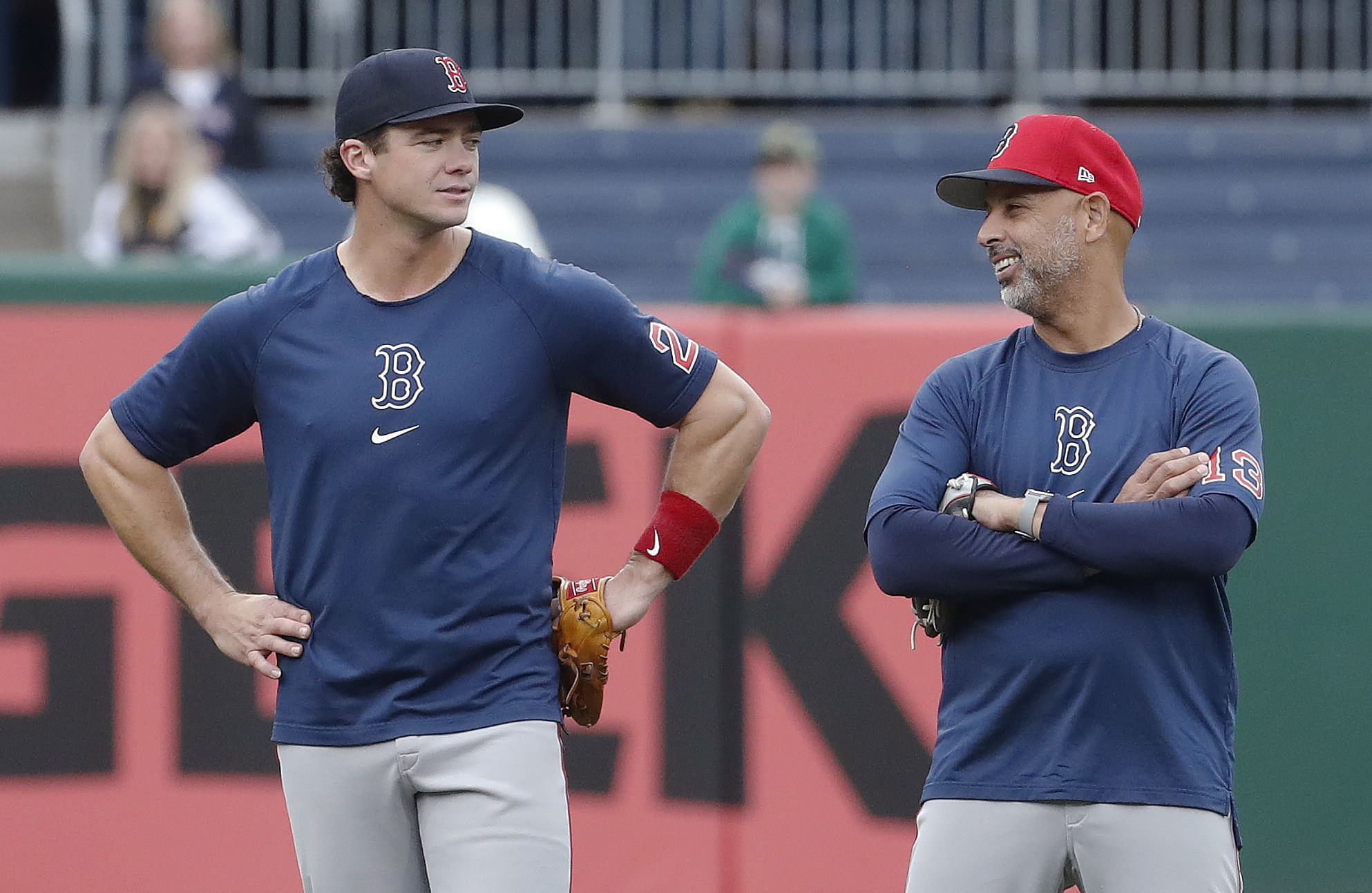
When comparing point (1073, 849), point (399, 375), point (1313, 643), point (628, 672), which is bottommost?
point (628, 672)

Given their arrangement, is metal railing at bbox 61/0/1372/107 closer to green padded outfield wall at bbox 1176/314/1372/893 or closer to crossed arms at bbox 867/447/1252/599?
green padded outfield wall at bbox 1176/314/1372/893

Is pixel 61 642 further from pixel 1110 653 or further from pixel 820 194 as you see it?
pixel 820 194

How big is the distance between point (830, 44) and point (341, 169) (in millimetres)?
8839

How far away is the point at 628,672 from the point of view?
604 cm

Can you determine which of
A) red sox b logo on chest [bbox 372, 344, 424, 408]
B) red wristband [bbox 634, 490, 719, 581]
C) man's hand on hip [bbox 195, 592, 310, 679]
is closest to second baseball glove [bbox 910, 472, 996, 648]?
red wristband [bbox 634, 490, 719, 581]

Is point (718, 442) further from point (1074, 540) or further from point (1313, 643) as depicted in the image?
point (1313, 643)

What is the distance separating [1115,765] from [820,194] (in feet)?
26.4

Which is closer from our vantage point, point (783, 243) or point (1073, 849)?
point (1073, 849)

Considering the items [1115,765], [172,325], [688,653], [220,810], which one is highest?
[172,325]

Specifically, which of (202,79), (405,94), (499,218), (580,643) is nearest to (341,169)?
(405,94)

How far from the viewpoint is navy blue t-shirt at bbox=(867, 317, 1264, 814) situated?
149 inches

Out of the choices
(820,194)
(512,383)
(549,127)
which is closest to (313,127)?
(549,127)

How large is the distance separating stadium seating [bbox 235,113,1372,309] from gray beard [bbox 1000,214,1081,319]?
679cm

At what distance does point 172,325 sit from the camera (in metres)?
6.17
